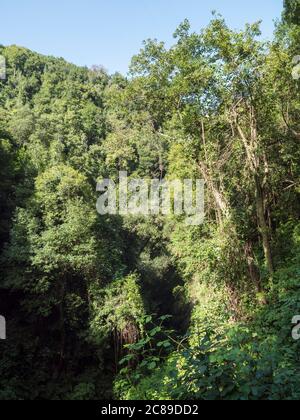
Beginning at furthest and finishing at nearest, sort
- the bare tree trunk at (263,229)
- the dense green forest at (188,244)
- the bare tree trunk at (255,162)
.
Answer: the bare tree trunk at (255,162)
the bare tree trunk at (263,229)
the dense green forest at (188,244)

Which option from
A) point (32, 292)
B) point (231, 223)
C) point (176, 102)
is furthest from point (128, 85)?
point (32, 292)

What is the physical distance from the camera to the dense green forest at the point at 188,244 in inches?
287

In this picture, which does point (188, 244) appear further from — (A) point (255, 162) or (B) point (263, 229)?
(A) point (255, 162)

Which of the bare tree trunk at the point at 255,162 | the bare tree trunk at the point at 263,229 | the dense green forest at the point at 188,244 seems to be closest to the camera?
the dense green forest at the point at 188,244

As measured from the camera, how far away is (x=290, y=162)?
11789 mm

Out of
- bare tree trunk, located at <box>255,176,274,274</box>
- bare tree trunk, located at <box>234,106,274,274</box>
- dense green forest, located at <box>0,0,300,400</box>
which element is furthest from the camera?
bare tree trunk, located at <box>234,106,274,274</box>

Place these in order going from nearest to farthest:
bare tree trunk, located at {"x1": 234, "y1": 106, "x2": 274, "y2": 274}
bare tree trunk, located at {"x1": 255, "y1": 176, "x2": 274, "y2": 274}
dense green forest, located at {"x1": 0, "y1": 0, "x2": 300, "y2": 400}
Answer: dense green forest, located at {"x1": 0, "y1": 0, "x2": 300, "y2": 400} → bare tree trunk, located at {"x1": 255, "y1": 176, "x2": 274, "y2": 274} → bare tree trunk, located at {"x1": 234, "y1": 106, "x2": 274, "y2": 274}

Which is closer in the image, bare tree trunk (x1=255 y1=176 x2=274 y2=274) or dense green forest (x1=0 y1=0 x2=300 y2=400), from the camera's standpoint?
dense green forest (x1=0 y1=0 x2=300 y2=400)

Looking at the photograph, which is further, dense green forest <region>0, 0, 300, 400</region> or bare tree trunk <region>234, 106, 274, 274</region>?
bare tree trunk <region>234, 106, 274, 274</region>

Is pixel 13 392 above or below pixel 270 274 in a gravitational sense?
below

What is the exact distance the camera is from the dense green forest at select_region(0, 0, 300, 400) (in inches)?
287

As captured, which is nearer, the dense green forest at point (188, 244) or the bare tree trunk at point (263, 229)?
the dense green forest at point (188, 244)
